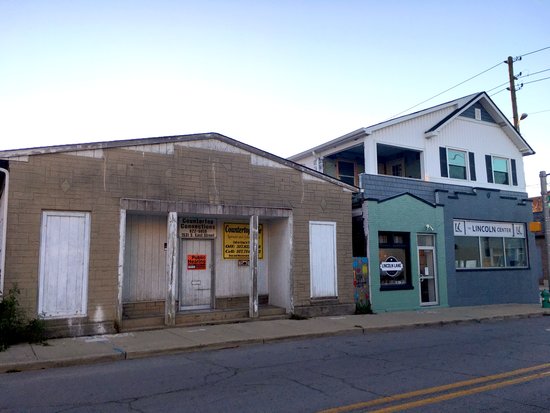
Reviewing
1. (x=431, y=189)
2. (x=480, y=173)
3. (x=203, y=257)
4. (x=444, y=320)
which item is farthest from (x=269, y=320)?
(x=480, y=173)

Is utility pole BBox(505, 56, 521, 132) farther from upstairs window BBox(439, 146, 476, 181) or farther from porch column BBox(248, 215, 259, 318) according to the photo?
porch column BBox(248, 215, 259, 318)

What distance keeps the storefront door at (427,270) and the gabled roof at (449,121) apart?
435 cm

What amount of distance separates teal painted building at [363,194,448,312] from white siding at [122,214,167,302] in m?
6.97

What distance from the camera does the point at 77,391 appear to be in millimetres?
6531

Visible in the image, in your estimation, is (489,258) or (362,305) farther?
(489,258)

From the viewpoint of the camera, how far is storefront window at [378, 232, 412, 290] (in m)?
16.4

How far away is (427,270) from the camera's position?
17.8m

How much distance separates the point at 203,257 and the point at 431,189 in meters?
9.46

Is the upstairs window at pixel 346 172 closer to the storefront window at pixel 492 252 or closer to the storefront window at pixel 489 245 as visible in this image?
the storefront window at pixel 489 245

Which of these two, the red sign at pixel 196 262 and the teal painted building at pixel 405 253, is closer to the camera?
the red sign at pixel 196 262

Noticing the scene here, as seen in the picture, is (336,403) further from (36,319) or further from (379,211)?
(379,211)

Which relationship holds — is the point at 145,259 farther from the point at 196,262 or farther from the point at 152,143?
the point at 152,143

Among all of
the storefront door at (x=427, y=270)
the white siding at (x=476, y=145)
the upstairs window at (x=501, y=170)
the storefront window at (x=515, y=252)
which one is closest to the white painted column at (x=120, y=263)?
the storefront door at (x=427, y=270)

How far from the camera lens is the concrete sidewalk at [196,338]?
8547 mm
